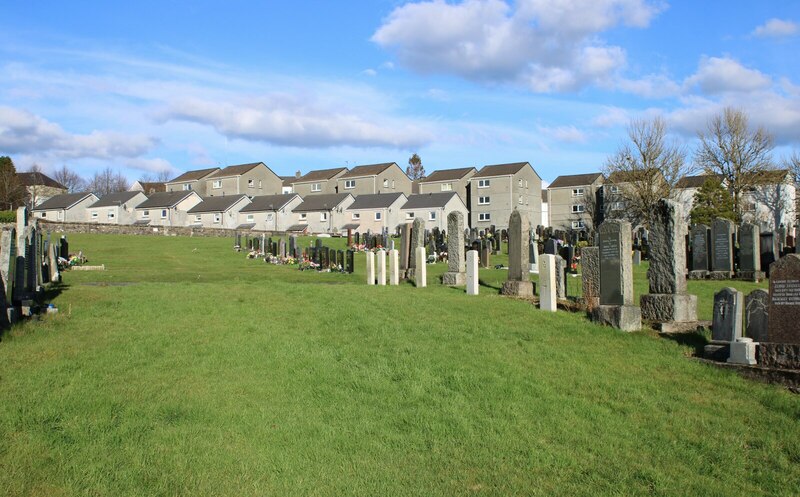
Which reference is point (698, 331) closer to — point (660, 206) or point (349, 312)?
point (660, 206)

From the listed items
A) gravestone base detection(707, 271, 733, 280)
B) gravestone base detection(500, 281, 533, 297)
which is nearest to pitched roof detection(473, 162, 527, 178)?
gravestone base detection(707, 271, 733, 280)

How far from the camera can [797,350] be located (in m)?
8.55

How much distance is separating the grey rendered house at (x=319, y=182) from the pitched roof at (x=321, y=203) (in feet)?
27.4

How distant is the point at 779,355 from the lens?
8.69 meters

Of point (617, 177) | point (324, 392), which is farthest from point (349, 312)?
point (617, 177)

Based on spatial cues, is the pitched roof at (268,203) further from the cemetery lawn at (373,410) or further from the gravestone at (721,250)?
the cemetery lawn at (373,410)

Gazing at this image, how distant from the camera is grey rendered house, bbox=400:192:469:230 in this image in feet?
233

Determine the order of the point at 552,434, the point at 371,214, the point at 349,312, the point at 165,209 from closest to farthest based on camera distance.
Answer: the point at 552,434 → the point at 349,312 → the point at 371,214 → the point at 165,209

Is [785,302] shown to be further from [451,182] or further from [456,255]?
[451,182]

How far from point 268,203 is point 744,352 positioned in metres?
73.1

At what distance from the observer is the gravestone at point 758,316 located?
923cm

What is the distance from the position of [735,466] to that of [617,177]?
→ 53.2m

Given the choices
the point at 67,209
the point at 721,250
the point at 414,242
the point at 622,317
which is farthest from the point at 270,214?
the point at 622,317

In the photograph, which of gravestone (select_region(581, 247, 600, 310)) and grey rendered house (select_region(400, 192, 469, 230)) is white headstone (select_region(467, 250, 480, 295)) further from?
Answer: grey rendered house (select_region(400, 192, 469, 230))
